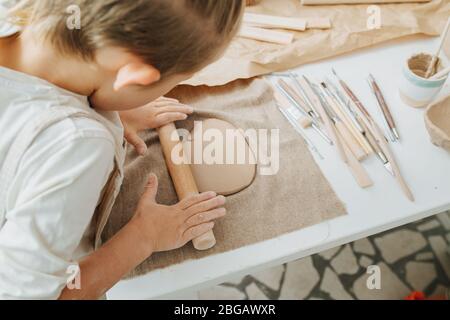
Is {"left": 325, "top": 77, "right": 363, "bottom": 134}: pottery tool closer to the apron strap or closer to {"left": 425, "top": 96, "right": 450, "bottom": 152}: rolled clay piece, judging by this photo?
{"left": 425, "top": 96, "right": 450, "bottom": 152}: rolled clay piece

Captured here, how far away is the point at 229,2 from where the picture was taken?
44cm

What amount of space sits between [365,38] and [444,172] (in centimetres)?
29

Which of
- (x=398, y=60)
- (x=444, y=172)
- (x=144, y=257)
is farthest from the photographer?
(x=398, y=60)

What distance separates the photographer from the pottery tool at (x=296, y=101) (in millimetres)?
707

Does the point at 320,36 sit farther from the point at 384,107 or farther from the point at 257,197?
the point at 257,197

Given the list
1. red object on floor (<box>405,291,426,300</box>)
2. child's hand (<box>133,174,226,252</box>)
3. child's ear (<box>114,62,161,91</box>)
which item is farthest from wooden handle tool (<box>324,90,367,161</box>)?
red object on floor (<box>405,291,426,300</box>)

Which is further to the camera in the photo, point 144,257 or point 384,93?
point 384,93

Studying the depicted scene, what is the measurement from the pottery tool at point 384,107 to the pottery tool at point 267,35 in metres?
0.17

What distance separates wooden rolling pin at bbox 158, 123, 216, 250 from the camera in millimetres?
592

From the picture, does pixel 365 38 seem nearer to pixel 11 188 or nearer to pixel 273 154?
pixel 273 154

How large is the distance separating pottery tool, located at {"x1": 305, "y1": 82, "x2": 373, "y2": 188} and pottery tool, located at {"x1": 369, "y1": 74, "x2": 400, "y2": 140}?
85mm

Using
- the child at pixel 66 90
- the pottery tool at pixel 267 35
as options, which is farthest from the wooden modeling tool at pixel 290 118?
the child at pixel 66 90
